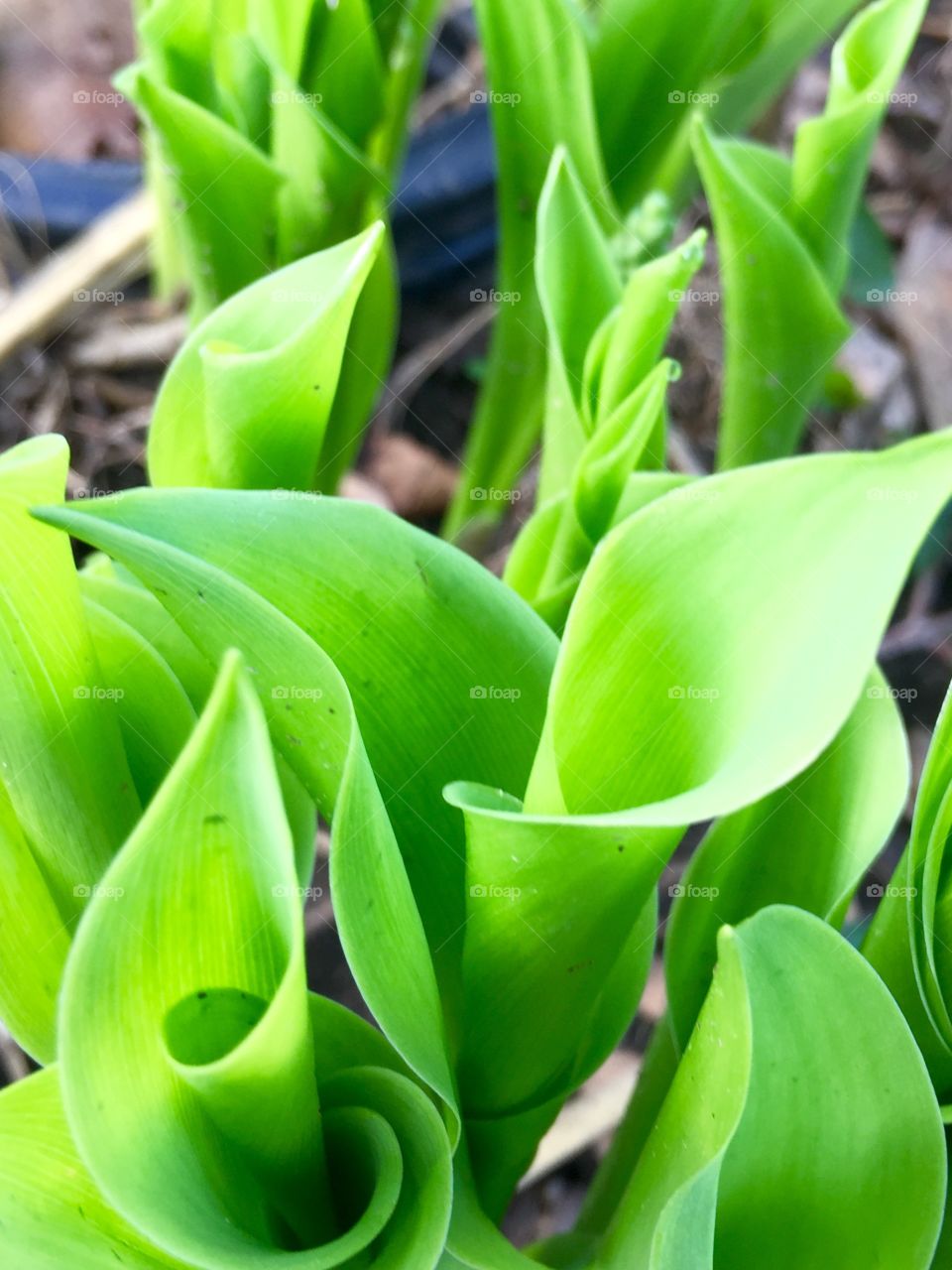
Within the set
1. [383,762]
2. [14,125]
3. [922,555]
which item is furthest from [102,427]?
[383,762]

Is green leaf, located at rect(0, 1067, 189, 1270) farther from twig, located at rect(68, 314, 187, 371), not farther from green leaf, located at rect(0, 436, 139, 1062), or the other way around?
twig, located at rect(68, 314, 187, 371)

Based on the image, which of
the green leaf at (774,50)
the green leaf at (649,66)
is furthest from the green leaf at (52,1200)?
the green leaf at (774,50)

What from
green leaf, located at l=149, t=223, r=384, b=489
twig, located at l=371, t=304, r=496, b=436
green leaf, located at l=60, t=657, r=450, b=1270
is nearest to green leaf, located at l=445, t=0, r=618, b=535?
green leaf, located at l=149, t=223, r=384, b=489

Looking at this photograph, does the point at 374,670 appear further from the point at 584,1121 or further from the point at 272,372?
the point at 584,1121

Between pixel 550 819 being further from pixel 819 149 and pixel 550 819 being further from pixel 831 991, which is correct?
pixel 819 149

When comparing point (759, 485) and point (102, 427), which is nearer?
point (759, 485)
